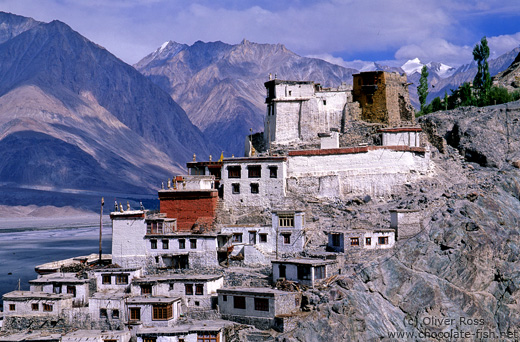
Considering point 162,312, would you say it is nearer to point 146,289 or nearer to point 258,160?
→ point 146,289

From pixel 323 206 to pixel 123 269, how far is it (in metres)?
19.9

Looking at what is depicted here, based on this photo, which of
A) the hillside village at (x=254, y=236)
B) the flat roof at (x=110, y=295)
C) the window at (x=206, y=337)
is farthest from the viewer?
the flat roof at (x=110, y=295)

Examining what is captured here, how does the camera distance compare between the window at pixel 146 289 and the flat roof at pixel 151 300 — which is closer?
the flat roof at pixel 151 300

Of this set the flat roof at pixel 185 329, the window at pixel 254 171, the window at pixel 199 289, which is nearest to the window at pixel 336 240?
the window at pixel 254 171

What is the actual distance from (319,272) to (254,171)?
15487 mm

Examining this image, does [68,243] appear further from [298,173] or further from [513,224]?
[513,224]

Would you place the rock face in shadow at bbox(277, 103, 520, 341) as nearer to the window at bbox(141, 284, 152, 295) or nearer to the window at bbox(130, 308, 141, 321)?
the window at bbox(130, 308, 141, 321)

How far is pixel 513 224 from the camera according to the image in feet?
220

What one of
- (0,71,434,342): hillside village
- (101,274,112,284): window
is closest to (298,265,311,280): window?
(0,71,434,342): hillside village

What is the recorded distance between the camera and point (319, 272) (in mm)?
52094

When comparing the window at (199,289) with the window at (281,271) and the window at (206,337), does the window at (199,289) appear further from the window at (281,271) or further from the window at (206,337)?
the window at (281,271)

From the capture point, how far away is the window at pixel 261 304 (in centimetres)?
4906

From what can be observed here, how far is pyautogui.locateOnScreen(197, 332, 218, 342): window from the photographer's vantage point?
47.6 m

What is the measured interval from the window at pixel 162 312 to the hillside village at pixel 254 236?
8cm
